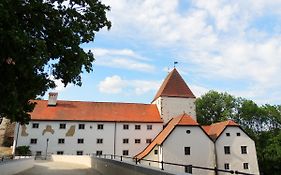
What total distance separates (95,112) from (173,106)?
14337 mm

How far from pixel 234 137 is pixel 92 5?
121ft

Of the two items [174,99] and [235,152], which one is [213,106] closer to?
[174,99]

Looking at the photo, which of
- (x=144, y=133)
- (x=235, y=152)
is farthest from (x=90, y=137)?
(x=235, y=152)

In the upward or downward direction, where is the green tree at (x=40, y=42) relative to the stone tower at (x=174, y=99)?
downward

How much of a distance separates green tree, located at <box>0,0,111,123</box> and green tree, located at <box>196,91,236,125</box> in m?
58.8

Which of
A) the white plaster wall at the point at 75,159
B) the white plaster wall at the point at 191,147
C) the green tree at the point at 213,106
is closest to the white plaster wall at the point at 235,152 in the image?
the white plaster wall at the point at 191,147

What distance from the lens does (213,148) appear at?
135 feet

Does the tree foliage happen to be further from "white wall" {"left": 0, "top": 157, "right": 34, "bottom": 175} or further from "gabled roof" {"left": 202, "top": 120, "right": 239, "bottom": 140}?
"white wall" {"left": 0, "top": 157, "right": 34, "bottom": 175}

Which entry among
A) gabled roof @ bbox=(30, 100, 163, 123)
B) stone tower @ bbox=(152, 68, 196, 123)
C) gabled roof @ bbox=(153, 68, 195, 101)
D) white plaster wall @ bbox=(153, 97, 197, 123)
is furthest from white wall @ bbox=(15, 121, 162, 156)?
gabled roof @ bbox=(153, 68, 195, 101)

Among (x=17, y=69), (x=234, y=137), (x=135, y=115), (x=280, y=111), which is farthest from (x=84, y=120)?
(x=280, y=111)

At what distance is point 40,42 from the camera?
9820 mm

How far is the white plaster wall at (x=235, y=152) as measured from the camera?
4225 cm

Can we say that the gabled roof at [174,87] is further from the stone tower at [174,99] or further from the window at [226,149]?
the window at [226,149]

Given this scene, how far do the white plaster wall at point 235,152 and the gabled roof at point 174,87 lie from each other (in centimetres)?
1217
